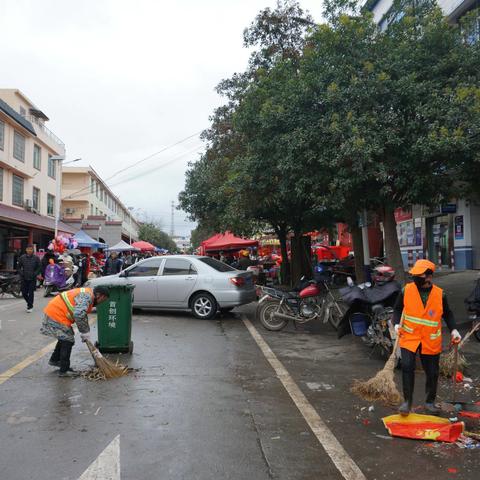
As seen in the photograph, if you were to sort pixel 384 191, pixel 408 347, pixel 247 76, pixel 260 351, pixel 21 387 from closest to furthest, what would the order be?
pixel 408 347, pixel 21 387, pixel 260 351, pixel 384 191, pixel 247 76

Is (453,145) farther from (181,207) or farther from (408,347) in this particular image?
(181,207)

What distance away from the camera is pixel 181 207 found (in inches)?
1000

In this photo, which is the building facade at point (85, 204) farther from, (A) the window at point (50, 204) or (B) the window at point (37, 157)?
(B) the window at point (37, 157)

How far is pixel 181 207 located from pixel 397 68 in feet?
56.2

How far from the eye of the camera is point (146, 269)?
40.4ft

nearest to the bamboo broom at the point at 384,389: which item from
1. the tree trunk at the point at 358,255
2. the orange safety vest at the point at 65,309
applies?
the orange safety vest at the point at 65,309

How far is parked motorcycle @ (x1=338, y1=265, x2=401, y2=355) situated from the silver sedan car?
378 centimetres

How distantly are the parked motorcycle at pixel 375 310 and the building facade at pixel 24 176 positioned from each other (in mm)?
19490

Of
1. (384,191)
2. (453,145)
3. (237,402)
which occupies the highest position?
(453,145)

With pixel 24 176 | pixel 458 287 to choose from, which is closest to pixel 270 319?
pixel 458 287

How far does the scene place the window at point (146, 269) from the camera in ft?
40.1

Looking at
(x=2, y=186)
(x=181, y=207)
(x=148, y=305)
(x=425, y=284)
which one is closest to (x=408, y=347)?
(x=425, y=284)

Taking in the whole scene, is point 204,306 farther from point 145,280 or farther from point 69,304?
point 69,304

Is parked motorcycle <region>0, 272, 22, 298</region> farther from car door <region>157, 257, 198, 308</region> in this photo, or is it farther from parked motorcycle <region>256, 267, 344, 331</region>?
parked motorcycle <region>256, 267, 344, 331</region>
